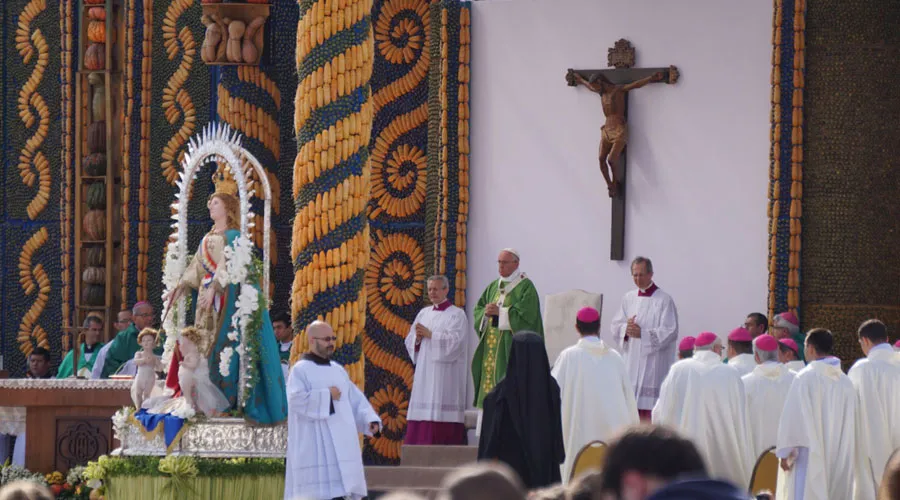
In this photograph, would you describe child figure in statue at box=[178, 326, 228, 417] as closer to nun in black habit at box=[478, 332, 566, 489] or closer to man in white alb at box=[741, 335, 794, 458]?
nun in black habit at box=[478, 332, 566, 489]

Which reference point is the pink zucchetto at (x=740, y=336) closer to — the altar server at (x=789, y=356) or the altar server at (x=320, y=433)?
the altar server at (x=789, y=356)

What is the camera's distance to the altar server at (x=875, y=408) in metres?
11.4

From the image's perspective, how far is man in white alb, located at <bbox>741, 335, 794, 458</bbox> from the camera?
1201 cm

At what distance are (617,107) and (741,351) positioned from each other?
3.00 meters

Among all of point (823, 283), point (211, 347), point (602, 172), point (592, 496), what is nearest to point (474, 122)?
point (602, 172)

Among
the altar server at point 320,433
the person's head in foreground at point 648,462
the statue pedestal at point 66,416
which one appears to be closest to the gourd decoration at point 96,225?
the statue pedestal at point 66,416

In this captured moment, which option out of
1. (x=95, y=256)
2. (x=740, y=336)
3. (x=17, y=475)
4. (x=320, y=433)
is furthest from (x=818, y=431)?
(x=95, y=256)

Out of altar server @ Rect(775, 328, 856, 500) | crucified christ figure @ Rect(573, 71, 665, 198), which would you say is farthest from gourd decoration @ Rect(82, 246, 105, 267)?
altar server @ Rect(775, 328, 856, 500)

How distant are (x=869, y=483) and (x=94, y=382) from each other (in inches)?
234

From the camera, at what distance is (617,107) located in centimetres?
1437

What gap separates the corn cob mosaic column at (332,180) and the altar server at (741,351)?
107 inches

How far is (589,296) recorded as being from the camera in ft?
45.6

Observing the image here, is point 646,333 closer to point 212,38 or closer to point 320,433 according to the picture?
point 320,433

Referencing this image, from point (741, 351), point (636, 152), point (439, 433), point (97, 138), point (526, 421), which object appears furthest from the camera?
point (97, 138)
